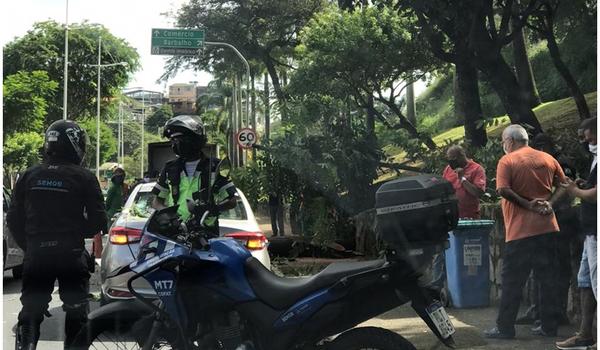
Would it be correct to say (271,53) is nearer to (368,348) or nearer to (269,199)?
(269,199)

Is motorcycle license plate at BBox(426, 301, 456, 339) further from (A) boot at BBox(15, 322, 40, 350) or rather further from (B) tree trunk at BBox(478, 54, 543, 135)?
(B) tree trunk at BBox(478, 54, 543, 135)

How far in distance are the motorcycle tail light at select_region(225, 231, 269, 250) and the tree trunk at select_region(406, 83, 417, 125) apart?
1.53 meters

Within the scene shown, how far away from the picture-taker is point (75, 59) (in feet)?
15.7

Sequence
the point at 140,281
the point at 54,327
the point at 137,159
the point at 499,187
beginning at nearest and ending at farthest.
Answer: the point at 140,281 → the point at 499,187 → the point at 54,327 → the point at 137,159

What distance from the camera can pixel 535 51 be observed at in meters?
5.65

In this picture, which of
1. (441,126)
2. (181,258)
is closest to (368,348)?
(181,258)

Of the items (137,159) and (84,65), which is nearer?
(84,65)

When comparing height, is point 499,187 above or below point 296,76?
below

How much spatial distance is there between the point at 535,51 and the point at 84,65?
11.0ft

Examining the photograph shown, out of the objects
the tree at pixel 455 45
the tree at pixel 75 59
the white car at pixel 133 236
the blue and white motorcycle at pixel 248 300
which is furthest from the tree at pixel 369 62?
the blue and white motorcycle at pixel 248 300

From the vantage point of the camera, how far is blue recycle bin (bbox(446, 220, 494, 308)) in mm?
5438

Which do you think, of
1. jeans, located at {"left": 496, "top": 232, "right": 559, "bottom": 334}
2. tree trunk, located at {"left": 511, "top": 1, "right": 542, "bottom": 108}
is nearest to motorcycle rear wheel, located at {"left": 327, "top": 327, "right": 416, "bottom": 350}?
jeans, located at {"left": 496, "top": 232, "right": 559, "bottom": 334}

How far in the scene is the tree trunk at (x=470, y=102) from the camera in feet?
18.0

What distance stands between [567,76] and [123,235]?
3511 millimetres
